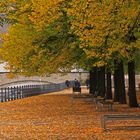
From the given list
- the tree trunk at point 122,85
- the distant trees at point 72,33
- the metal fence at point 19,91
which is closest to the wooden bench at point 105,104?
the distant trees at point 72,33

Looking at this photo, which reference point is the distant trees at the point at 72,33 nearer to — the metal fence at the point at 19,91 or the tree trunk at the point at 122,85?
the tree trunk at the point at 122,85

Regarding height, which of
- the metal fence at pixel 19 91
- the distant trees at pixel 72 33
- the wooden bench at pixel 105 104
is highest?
the distant trees at pixel 72 33

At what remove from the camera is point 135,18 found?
79.4 ft

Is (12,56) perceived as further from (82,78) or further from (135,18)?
(82,78)

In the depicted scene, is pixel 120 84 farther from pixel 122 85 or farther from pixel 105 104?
pixel 105 104

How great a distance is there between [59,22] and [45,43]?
3.44m

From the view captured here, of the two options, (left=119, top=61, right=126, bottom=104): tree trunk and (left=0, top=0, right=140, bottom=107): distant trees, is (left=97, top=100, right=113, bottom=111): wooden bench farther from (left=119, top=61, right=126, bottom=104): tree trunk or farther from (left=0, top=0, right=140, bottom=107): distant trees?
(left=119, top=61, right=126, bottom=104): tree trunk

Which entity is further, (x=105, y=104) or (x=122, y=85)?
(x=122, y=85)

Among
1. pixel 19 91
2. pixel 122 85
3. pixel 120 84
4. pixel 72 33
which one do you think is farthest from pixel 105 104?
pixel 19 91

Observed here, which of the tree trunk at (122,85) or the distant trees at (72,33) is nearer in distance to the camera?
the distant trees at (72,33)

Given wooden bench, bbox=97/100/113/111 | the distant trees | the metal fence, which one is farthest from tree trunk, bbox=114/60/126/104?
the metal fence

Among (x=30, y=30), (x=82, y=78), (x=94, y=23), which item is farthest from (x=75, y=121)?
(x=82, y=78)

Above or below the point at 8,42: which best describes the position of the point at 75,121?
below

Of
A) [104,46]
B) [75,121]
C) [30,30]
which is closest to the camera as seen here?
[75,121]
